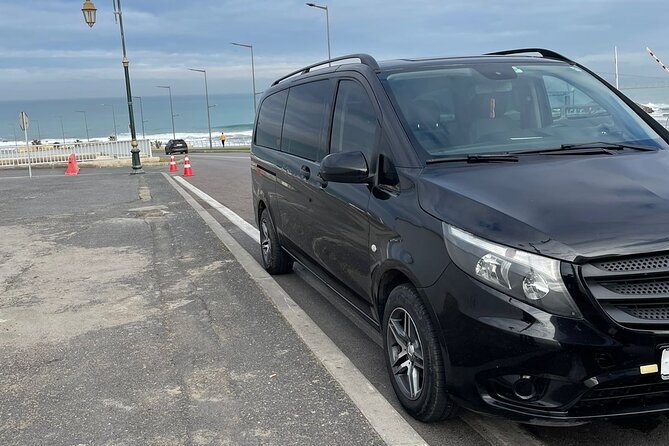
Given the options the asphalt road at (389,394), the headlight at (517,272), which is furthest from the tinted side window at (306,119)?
the headlight at (517,272)

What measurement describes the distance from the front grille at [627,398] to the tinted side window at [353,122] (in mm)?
1824

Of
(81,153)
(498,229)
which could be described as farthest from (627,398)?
(81,153)

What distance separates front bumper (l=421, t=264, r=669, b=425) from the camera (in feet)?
8.22

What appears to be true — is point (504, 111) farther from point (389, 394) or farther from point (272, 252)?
point (272, 252)

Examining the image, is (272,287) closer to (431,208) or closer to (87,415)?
(87,415)

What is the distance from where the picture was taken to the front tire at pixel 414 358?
9.85 feet

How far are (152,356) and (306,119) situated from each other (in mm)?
2200

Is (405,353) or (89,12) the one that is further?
(89,12)

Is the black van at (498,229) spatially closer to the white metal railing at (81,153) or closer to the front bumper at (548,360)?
the front bumper at (548,360)

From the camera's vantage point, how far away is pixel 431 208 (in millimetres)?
3064

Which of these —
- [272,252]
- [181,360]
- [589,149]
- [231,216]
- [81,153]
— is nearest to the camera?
[589,149]

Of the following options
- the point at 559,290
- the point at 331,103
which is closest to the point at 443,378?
the point at 559,290

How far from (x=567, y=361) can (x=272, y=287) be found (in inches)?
150

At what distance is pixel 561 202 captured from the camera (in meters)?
2.83
